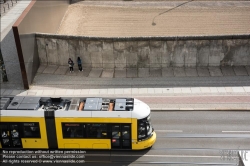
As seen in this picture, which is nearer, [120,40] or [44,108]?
[44,108]

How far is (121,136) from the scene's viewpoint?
78.4 ft

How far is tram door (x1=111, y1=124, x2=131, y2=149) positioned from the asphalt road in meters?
0.54

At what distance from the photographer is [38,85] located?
34094 mm

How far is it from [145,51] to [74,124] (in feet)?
45.3

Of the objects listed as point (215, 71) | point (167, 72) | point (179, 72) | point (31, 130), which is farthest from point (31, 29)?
point (215, 71)

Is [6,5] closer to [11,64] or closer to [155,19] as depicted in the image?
[11,64]

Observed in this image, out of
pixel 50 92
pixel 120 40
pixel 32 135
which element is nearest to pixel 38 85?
pixel 50 92

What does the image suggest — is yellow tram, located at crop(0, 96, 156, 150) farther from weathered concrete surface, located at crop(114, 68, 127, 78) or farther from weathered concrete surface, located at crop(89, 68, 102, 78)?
weathered concrete surface, located at crop(89, 68, 102, 78)

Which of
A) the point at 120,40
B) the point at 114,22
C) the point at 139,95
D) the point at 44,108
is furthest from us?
the point at 114,22

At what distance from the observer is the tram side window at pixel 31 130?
2367cm

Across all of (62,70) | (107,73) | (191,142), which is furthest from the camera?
(62,70)

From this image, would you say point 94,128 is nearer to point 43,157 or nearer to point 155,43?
point 43,157

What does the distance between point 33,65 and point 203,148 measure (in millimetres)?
17488

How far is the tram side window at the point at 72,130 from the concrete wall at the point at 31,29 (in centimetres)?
1076
